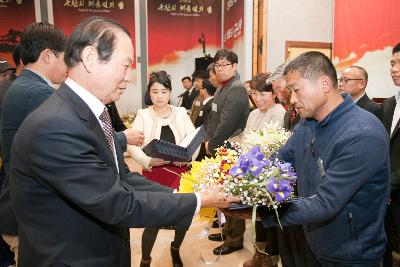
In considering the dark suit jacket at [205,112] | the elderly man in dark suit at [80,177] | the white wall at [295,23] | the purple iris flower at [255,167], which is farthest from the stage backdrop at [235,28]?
the elderly man in dark suit at [80,177]

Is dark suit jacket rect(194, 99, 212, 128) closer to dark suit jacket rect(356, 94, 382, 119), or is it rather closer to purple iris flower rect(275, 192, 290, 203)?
dark suit jacket rect(356, 94, 382, 119)

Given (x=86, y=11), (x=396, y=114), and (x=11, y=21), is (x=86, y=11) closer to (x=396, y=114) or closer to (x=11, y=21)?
(x=11, y=21)

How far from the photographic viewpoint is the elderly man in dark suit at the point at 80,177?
1164mm

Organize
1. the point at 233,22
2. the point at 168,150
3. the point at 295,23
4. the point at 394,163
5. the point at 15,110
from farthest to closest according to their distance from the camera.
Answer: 1. the point at 233,22
2. the point at 295,23
3. the point at 394,163
4. the point at 168,150
5. the point at 15,110

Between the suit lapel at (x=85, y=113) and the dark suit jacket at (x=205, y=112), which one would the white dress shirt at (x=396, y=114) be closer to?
the dark suit jacket at (x=205, y=112)

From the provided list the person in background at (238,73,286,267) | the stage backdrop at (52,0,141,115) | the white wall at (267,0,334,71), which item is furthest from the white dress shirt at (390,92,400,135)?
the stage backdrop at (52,0,141,115)

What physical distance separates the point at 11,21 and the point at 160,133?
7611 mm

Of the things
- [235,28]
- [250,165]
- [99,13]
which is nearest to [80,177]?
[250,165]

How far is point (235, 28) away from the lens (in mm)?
7941

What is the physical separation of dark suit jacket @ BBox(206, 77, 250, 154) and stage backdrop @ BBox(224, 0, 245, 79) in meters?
3.23

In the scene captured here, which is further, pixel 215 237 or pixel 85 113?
pixel 215 237

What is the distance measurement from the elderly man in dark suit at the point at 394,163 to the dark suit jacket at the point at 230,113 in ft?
4.37

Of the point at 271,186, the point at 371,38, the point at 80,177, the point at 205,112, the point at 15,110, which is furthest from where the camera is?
the point at 371,38

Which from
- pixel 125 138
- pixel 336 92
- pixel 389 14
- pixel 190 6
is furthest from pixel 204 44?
pixel 336 92
